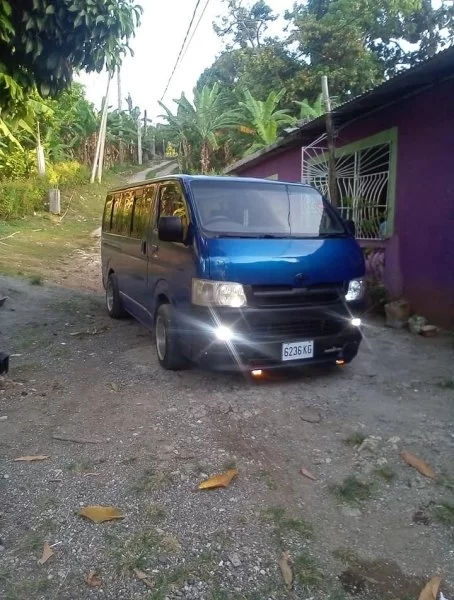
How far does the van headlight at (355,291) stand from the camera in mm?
4594

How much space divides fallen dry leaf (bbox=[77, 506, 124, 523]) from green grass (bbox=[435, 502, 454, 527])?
172cm

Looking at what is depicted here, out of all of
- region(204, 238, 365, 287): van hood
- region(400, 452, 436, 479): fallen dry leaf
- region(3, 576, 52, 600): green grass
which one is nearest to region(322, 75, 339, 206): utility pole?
region(204, 238, 365, 287): van hood

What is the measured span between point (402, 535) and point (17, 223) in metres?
15.9

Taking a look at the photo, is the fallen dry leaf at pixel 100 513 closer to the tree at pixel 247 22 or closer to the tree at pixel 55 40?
the tree at pixel 55 40

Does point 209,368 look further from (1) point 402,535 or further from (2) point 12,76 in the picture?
(2) point 12,76

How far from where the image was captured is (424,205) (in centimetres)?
663

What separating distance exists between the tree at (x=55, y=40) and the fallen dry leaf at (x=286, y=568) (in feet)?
12.4

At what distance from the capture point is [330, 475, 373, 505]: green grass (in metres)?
2.90

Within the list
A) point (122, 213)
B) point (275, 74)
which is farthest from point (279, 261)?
point (275, 74)

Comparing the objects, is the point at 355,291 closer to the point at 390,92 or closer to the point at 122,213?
the point at 390,92

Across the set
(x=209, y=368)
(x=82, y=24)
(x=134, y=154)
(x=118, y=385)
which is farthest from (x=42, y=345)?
(x=134, y=154)

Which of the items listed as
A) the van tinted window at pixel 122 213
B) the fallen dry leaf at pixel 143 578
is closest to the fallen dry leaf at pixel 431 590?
the fallen dry leaf at pixel 143 578

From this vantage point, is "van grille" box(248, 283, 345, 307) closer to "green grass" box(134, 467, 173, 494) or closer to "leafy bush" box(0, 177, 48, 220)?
"green grass" box(134, 467, 173, 494)

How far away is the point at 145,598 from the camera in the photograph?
2.16m
